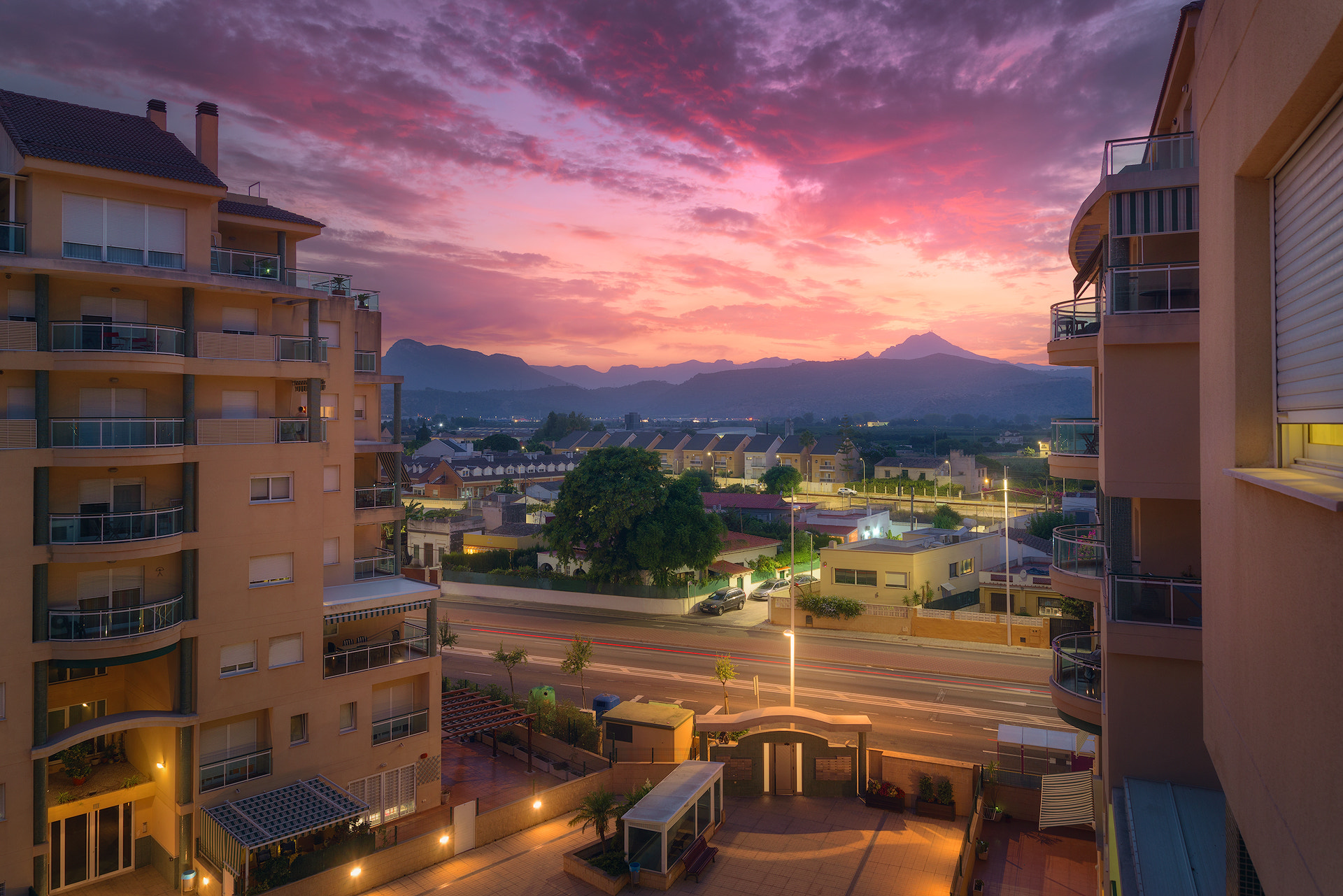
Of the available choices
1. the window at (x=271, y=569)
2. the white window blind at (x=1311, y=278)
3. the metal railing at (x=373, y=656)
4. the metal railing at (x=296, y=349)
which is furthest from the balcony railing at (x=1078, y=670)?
the metal railing at (x=296, y=349)

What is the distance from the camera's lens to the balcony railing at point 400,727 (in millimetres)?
22375

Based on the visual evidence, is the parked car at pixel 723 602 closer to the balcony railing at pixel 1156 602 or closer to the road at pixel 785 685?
the road at pixel 785 685

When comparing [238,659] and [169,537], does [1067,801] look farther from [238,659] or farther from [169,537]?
[169,537]

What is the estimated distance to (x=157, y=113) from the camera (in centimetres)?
2306

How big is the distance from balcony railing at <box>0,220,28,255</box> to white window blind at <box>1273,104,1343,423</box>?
72.7 feet

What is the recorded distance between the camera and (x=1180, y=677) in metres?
13.2

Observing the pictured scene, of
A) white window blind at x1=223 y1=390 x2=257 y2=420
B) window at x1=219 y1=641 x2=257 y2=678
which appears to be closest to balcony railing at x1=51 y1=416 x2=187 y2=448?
white window blind at x1=223 y1=390 x2=257 y2=420

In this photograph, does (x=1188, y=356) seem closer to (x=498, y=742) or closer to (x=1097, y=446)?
(x=1097, y=446)

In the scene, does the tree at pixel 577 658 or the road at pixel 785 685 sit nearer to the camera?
the road at pixel 785 685

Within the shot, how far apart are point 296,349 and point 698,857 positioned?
17157mm

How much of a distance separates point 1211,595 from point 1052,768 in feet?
60.0

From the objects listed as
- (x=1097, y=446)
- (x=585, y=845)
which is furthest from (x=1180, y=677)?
(x=585, y=845)

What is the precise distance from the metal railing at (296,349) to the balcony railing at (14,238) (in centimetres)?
555

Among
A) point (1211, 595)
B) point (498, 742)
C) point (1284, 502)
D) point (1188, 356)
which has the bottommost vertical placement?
point (498, 742)
